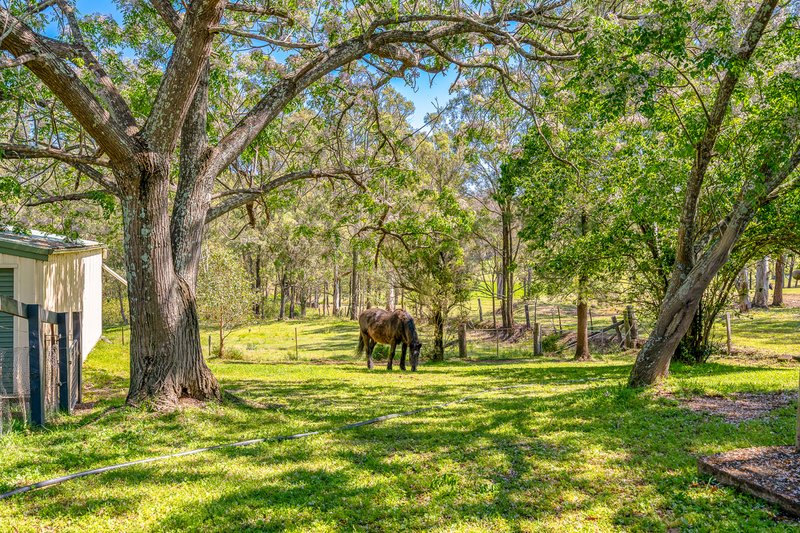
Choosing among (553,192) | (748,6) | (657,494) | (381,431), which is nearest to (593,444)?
(657,494)

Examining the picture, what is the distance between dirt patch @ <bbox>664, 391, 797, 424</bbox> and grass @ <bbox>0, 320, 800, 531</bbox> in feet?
0.78

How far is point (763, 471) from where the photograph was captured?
4.46 metres

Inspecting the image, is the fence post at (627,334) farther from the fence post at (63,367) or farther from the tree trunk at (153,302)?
the fence post at (63,367)

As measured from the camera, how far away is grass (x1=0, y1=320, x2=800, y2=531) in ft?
13.3

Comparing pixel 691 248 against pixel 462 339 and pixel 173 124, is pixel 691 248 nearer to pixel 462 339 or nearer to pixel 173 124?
pixel 173 124

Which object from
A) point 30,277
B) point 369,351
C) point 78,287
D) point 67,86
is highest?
point 67,86

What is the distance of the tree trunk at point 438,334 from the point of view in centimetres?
2039

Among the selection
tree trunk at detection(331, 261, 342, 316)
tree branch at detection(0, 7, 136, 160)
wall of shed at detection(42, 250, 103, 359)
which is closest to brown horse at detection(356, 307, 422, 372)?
wall of shed at detection(42, 250, 103, 359)

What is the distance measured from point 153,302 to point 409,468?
4123 millimetres

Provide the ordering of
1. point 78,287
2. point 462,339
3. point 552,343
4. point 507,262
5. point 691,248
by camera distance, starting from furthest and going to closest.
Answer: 1. point 507,262
2. point 552,343
3. point 462,339
4. point 78,287
5. point 691,248

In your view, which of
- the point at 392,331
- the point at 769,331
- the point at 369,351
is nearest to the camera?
the point at 392,331

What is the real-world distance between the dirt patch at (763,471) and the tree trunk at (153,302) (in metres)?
6.34

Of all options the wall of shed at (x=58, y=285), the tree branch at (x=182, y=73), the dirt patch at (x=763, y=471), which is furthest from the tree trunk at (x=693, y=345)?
the wall of shed at (x=58, y=285)

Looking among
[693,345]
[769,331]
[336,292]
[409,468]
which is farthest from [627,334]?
[336,292]
